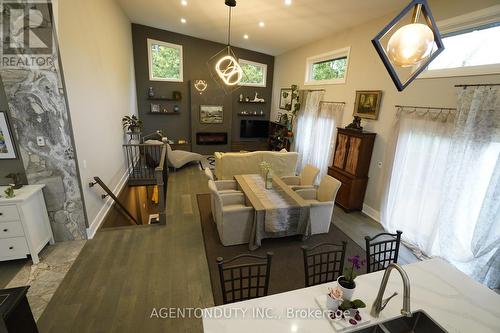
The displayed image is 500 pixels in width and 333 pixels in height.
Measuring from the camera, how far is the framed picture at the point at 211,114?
8.32 meters

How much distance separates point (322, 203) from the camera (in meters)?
3.61

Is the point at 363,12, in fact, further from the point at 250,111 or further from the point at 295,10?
the point at 250,111

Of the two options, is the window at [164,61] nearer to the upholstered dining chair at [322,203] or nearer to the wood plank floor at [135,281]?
the wood plank floor at [135,281]

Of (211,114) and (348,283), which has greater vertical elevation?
(211,114)

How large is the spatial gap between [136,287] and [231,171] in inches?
116

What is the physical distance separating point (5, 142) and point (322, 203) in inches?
171

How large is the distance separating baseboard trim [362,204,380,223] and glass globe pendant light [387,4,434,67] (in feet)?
11.8

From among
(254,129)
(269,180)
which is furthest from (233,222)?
(254,129)

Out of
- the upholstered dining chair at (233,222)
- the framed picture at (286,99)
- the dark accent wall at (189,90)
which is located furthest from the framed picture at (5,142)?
the framed picture at (286,99)

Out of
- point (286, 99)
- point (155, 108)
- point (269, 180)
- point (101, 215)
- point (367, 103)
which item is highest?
point (286, 99)

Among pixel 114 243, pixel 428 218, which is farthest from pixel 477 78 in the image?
pixel 114 243

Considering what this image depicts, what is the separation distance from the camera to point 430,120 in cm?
331

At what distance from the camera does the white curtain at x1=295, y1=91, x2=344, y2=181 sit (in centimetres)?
544

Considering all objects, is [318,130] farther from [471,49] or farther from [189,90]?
[189,90]
